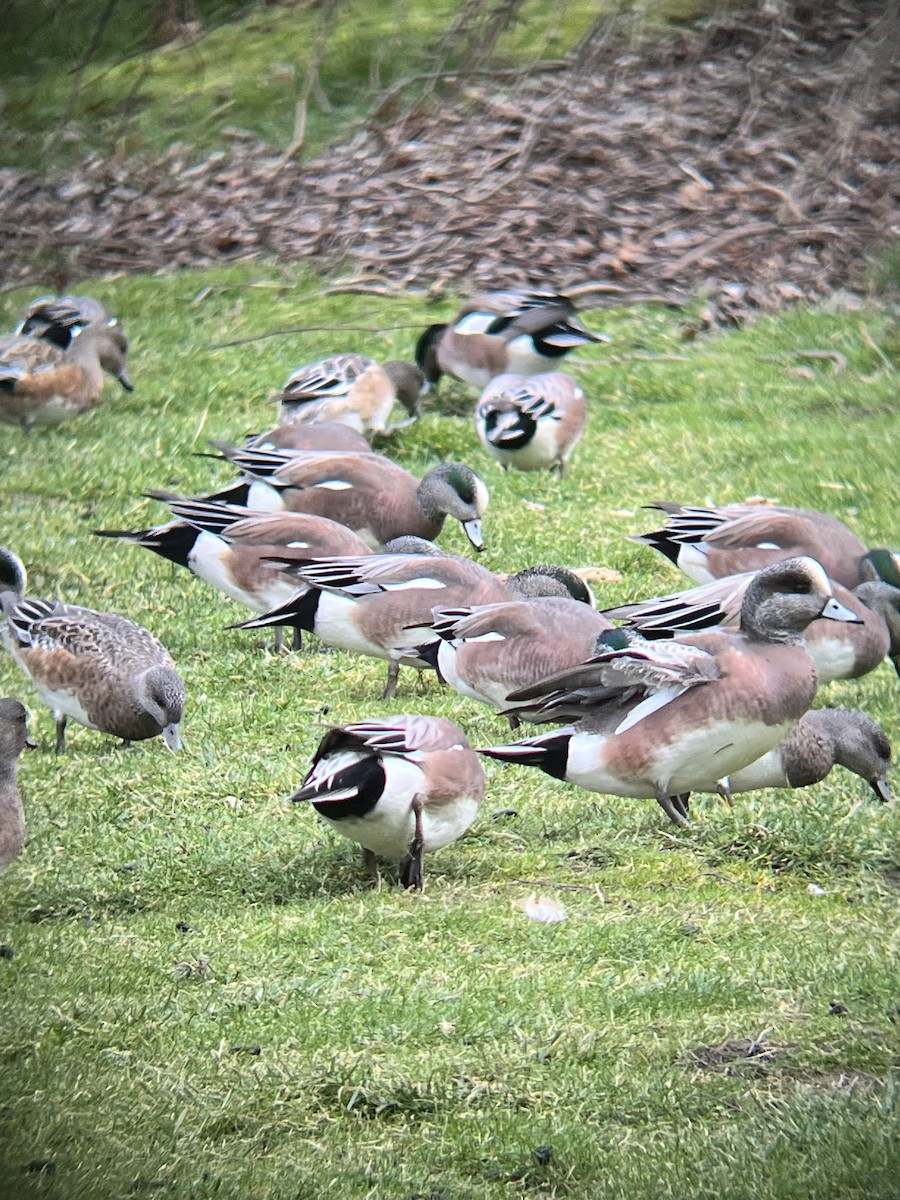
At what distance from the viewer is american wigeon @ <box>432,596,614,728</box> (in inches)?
235

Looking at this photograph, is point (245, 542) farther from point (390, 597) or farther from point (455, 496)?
point (455, 496)

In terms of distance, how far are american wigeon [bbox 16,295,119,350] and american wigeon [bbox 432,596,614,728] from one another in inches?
247

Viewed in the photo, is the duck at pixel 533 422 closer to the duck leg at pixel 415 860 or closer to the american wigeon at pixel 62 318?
the american wigeon at pixel 62 318

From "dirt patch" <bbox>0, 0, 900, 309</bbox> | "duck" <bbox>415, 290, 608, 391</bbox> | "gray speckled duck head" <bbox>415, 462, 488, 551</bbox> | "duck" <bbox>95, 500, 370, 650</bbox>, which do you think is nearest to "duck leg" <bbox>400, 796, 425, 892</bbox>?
"duck" <bbox>95, 500, 370, 650</bbox>

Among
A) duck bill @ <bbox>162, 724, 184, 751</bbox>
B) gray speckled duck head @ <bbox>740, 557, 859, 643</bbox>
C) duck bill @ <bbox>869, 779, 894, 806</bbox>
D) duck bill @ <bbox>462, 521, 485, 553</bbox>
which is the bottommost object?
duck bill @ <bbox>462, 521, 485, 553</bbox>

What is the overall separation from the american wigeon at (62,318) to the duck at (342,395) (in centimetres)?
219

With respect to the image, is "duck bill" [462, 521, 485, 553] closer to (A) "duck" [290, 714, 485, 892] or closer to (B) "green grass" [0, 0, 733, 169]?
(A) "duck" [290, 714, 485, 892]

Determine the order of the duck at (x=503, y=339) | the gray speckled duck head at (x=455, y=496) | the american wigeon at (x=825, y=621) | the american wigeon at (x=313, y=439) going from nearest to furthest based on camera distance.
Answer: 1. the american wigeon at (x=825, y=621)
2. the gray speckled duck head at (x=455, y=496)
3. the american wigeon at (x=313, y=439)
4. the duck at (x=503, y=339)

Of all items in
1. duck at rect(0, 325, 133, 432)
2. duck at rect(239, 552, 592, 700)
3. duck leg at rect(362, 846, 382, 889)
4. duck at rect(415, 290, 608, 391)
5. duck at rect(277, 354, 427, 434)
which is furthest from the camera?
duck at rect(415, 290, 608, 391)

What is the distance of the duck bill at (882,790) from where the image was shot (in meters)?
5.73

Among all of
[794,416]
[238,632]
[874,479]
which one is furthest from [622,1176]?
[794,416]

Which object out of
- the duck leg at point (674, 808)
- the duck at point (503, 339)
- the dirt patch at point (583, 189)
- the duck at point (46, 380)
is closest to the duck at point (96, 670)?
the duck leg at point (674, 808)

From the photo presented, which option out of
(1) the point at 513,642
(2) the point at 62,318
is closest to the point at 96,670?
(1) the point at 513,642

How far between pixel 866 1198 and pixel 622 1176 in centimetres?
52
